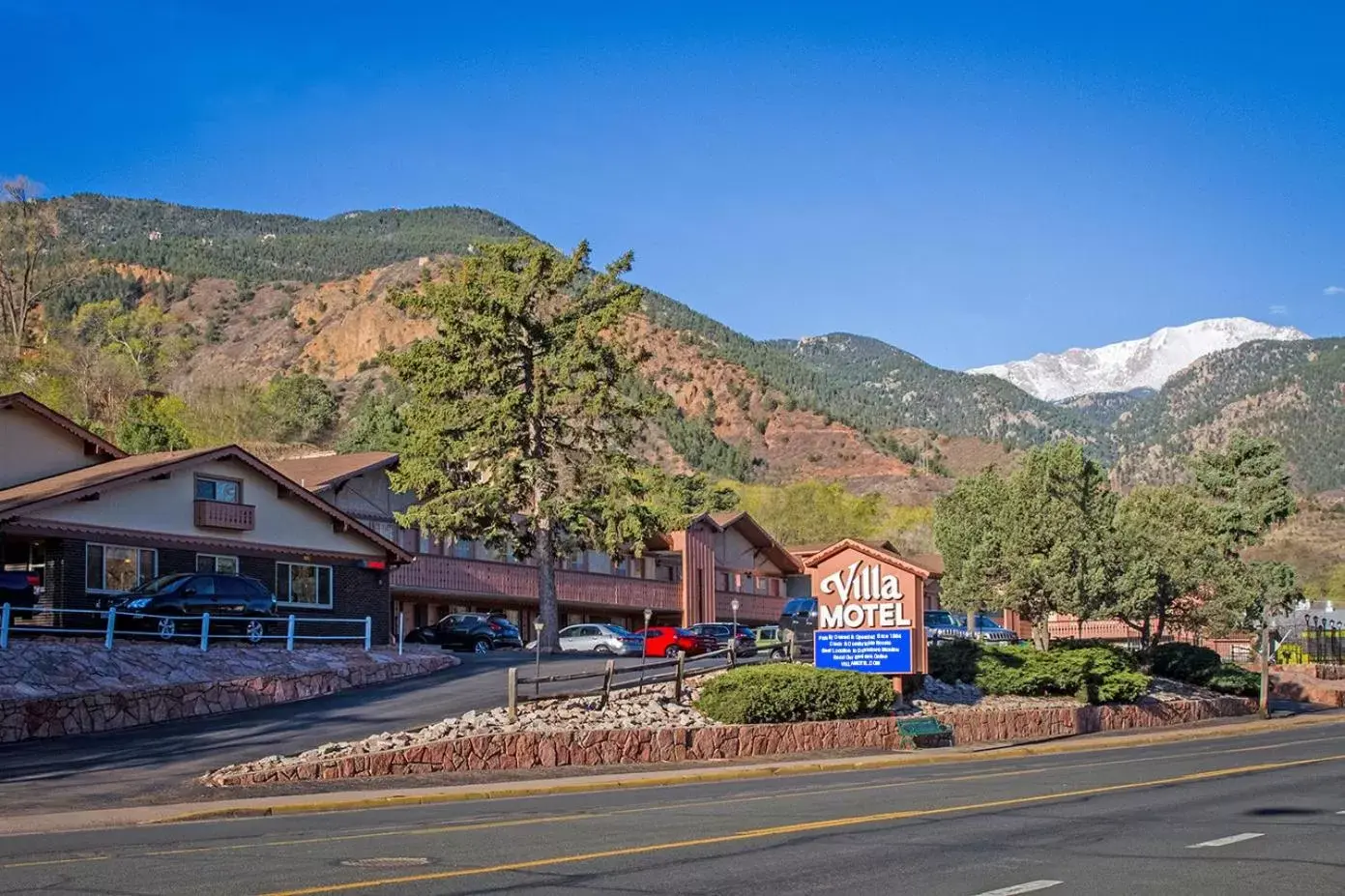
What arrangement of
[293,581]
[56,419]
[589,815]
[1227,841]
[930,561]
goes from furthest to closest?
[930,561]
[293,581]
[56,419]
[589,815]
[1227,841]

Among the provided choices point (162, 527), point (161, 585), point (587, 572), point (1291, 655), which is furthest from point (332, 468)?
point (1291, 655)

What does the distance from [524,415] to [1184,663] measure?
22983 mm

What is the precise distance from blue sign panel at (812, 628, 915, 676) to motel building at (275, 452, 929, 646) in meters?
9.29

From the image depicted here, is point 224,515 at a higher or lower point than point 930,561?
higher

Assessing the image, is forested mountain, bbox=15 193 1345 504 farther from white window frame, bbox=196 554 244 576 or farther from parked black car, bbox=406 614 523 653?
white window frame, bbox=196 554 244 576

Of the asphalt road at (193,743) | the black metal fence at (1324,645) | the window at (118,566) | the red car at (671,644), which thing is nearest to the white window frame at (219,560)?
the window at (118,566)

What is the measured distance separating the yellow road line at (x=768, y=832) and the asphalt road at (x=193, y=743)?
32.3ft

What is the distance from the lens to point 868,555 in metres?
34.8

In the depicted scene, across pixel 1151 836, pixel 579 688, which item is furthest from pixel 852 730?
pixel 1151 836

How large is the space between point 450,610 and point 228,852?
47054 mm

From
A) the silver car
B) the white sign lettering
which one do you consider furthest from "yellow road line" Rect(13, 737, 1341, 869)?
the silver car

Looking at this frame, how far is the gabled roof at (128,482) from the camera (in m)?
37.6

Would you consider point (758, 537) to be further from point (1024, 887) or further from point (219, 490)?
point (1024, 887)

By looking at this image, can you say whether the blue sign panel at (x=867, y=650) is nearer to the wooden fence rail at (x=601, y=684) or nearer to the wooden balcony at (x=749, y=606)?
the wooden fence rail at (x=601, y=684)
